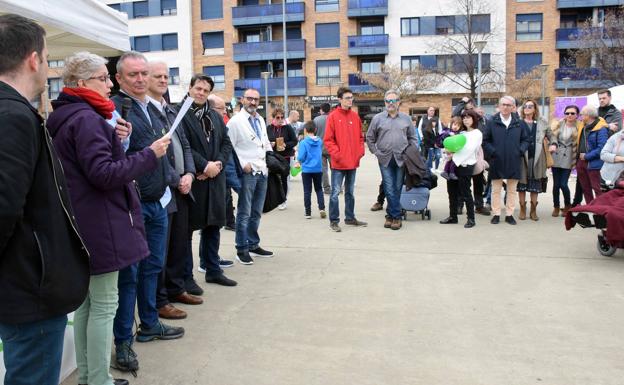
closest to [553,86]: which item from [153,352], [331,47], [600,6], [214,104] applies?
[600,6]

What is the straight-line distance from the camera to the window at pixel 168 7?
4453 centimetres

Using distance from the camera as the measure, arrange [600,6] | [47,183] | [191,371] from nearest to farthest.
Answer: [47,183], [191,371], [600,6]

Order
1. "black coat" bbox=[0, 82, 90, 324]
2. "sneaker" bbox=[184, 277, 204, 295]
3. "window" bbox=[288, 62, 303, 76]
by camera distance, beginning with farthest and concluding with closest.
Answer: "window" bbox=[288, 62, 303, 76] → "sneaker" bbox=[184, 277, 204, 295] → "black coat" bbox=[0, 82, 90, 324]

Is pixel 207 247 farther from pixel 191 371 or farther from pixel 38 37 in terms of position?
pixel 38 37

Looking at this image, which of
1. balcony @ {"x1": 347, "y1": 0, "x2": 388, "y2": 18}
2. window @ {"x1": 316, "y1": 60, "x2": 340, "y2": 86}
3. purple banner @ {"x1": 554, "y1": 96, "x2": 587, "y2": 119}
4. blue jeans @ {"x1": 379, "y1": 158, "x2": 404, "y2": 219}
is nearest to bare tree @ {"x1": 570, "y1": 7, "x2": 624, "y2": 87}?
balcony @ {"x1": 347, "y1": 0, "x2": 388, "y2": 18}

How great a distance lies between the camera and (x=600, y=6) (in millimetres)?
38531

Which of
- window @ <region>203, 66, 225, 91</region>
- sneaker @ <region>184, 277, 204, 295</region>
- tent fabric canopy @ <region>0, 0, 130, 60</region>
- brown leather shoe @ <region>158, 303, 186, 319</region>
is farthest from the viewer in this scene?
window @ <region>203, 66, 225, 91</region>

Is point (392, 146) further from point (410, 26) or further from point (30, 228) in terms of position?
point (410, 26)

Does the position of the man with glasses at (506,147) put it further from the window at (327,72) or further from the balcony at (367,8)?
the balcony at (367,8)

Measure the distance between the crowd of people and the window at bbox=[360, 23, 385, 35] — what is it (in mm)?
35785

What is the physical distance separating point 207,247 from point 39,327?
10.5ft

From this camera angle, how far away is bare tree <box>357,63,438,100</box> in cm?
3747

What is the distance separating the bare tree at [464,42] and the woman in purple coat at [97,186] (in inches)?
1444

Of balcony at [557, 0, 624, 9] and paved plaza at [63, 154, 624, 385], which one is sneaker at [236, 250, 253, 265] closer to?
paved plaza at [63, 154, 624, 385]
